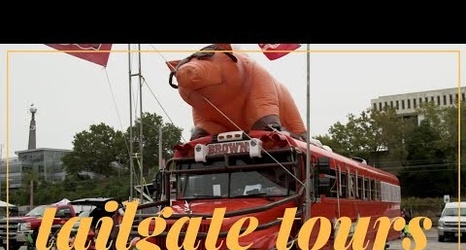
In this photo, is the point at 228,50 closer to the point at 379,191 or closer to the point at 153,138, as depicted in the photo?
the point at 153,138

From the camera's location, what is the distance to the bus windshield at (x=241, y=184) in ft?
23.7

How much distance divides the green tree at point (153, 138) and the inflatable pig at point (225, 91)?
0.75 meters

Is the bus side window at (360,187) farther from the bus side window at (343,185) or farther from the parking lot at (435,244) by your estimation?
the parking lot at (435,244)

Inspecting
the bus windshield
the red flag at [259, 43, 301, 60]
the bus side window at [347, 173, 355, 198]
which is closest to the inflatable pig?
the red flag at [259, 43, 301, 60]

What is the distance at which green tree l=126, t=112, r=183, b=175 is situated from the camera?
9953 mm

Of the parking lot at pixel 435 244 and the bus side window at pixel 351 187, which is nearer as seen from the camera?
the bus side window at pixel 351 187

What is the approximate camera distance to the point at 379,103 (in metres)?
11.8

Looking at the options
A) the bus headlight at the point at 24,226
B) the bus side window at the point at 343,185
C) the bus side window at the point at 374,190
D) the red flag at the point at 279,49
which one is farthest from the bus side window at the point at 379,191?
the bus headlight at the point at 24,226

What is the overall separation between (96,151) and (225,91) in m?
3.96

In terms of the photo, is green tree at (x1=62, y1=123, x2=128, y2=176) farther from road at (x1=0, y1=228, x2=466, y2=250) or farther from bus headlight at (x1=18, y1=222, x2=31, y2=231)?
road at (x1=0, y1=228, x2=466, y2=250)

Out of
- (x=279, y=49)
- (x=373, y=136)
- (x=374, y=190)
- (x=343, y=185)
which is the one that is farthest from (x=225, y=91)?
(x=373, y=136)
